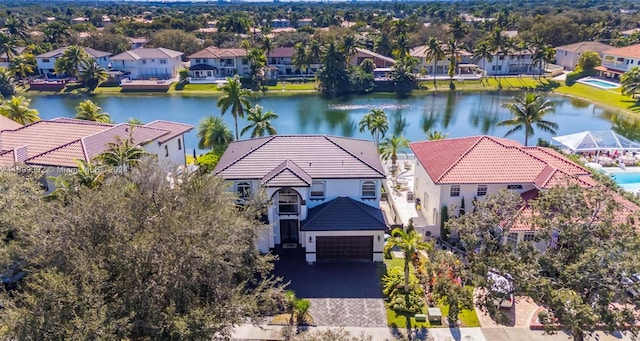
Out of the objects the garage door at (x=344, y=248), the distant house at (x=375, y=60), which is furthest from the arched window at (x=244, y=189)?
the distant house at (x=375, y=60)

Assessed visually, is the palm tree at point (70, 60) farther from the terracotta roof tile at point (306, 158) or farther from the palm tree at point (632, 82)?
the palm tree at point (632, 82)

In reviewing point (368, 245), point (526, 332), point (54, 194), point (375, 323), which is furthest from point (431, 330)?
point (54, 194)

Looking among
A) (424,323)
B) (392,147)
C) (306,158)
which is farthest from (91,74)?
(424,323)

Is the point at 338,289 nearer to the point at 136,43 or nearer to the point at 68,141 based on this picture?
the point at 68,141

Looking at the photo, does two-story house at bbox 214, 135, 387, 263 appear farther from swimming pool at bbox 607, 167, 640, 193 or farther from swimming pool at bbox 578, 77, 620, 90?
swimming pool at bbox 578, 77, 620, 90

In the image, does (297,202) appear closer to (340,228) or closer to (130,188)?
(340,228)
